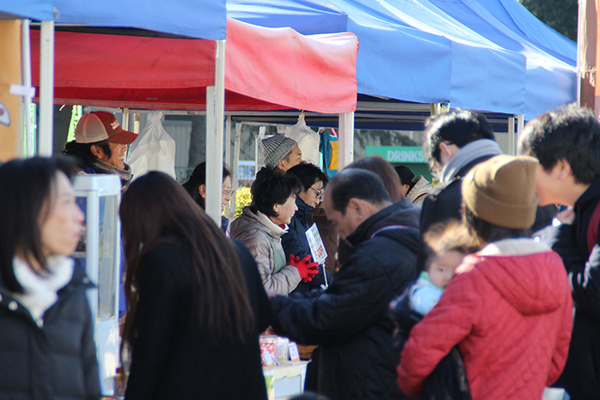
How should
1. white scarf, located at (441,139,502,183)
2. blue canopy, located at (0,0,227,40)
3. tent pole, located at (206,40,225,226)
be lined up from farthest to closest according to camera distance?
tent pole, located at (206,40,225,226) → white scarf, located at (441,139,502,183) → blue canopy, located at (0,0,227,40)

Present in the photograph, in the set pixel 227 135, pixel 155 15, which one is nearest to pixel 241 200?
pixel 227 135

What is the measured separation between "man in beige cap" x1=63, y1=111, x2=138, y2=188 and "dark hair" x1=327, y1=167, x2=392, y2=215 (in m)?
2.17

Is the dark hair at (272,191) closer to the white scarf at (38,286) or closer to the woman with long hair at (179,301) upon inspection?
the woman with long hair at (179,301)

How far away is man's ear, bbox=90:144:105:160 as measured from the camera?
4.32m

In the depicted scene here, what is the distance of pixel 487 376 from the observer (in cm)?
178

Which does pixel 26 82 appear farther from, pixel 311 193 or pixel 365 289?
pixel 311 193

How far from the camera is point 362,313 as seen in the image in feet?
7.51

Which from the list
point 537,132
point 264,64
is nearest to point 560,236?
point 537,132

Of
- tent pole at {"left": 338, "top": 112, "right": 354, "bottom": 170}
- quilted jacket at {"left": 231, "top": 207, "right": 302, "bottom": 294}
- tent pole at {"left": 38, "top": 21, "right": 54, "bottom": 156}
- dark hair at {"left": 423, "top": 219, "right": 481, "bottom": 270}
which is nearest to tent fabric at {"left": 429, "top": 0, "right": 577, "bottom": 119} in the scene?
tent pole at {"left": 338, "top": 112, "right": 354, "bottom": 170}

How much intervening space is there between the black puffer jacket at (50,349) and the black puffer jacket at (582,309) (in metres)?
1.49

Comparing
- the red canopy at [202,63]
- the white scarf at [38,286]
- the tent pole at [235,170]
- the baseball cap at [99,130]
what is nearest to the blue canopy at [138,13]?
the red canopy at [202,63]

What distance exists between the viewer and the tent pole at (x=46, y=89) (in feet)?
7.79

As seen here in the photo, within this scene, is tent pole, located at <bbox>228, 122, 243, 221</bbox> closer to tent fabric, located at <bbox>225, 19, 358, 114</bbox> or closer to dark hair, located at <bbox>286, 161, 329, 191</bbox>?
dark hair, located at <bbox>286, 161, 329, 191</bbox>

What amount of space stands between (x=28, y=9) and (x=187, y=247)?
3.48 ft
